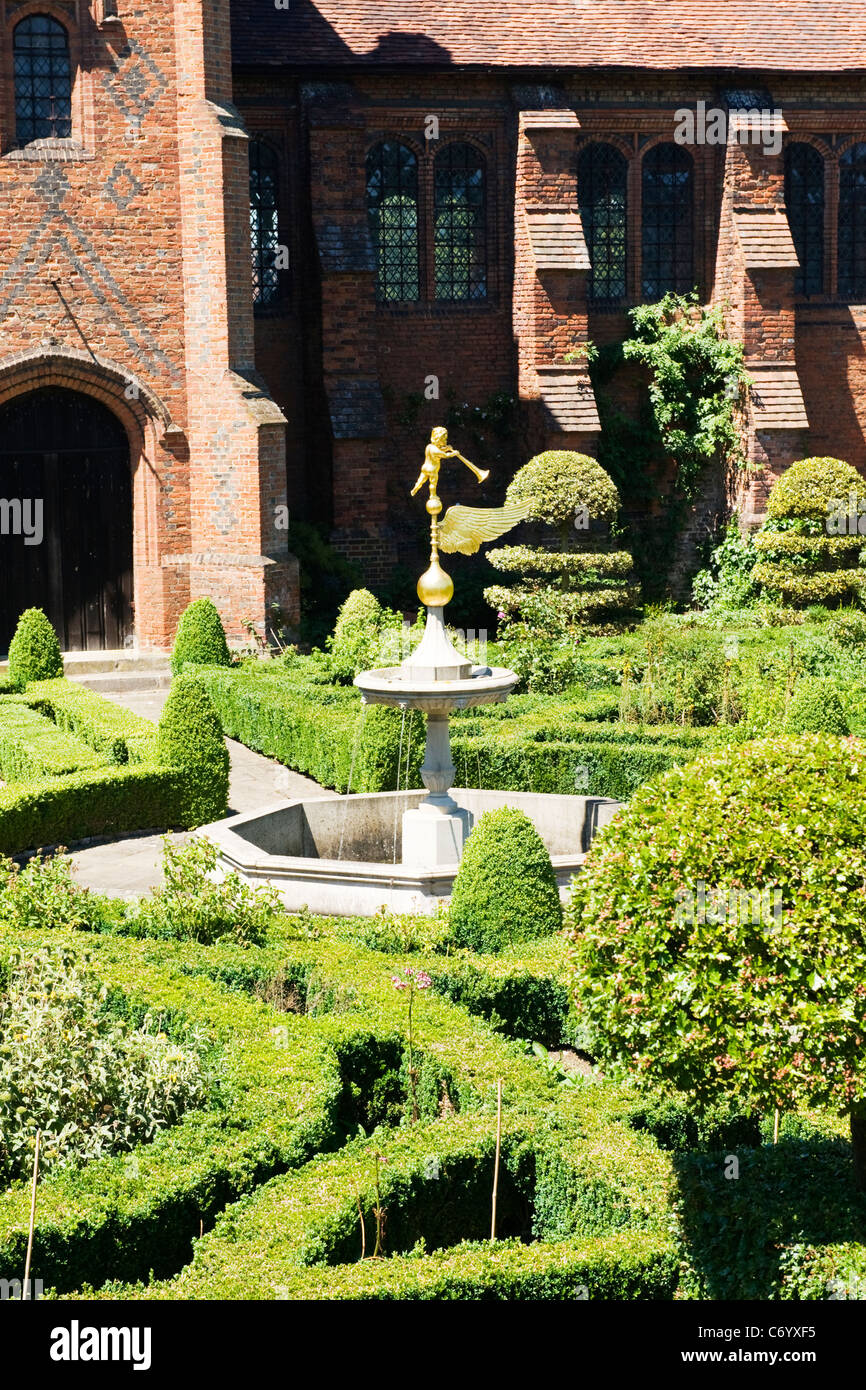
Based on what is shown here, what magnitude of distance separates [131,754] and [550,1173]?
30.0ft

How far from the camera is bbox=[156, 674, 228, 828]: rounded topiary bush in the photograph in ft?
Answer: 50.9

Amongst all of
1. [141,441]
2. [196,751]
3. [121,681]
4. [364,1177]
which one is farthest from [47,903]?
[141,441]

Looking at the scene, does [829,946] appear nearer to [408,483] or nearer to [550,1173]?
[550,1173]

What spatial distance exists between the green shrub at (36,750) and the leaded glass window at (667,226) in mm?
13237

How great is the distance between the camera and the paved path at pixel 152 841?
46.2 ft

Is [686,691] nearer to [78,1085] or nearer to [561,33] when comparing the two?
[78,1085]

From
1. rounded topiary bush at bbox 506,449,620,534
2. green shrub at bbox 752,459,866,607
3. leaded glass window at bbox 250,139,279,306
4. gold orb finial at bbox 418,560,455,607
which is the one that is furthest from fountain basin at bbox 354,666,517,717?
leaded glass window at bbox 250,139,279,306

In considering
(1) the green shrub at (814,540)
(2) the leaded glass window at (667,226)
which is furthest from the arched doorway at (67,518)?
(2) the leaded glass window at (667,226)

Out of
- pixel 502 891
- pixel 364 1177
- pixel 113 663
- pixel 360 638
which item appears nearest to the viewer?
pixel 364 1177

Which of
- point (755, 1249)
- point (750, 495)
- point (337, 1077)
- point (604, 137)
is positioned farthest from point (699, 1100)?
point (604, 137)

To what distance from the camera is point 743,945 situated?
7.13m

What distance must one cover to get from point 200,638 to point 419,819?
7643 millimetres

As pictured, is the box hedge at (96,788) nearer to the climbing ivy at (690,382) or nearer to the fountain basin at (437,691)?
the fountain basin at (437,691)

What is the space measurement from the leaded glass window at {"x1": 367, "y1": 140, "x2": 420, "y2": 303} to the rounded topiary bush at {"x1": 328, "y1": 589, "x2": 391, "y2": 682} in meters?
7.05
